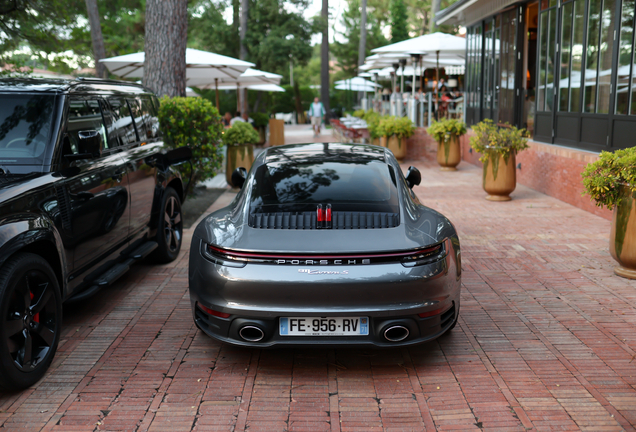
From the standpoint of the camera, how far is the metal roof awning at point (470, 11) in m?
16.7

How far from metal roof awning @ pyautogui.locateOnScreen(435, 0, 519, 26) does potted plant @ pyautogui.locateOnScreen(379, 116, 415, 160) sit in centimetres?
381

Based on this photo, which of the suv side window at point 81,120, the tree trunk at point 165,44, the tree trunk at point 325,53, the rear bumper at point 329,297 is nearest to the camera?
the rear bumper at point 329,297

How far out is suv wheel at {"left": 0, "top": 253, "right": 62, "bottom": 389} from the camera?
3584 mm

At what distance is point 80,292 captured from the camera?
4879mm

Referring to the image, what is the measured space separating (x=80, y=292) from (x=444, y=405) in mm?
3006

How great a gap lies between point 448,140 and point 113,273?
1247cm

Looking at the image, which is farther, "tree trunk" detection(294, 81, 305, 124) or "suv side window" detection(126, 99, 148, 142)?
"tree trunk" detection(294, 81, 305, 124)

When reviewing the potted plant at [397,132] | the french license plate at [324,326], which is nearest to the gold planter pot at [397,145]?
the potted plant at [397,132]

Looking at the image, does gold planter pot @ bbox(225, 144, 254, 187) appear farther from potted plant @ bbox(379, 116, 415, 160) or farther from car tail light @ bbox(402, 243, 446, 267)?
car tail light @ bbox(402, 243, 446, 267)

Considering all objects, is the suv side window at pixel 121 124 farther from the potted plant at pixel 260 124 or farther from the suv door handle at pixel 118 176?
the potted plant at pixel 260 124

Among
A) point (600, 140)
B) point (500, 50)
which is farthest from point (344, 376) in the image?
point (500, 50)

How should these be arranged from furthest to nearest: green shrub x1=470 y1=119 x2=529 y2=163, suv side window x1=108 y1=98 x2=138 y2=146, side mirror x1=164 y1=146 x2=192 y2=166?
green shrub x1=470 y1=119 x2=529 y2=163 → side mirror x1=164 y1=146 x2=192 y2=166 → suv side window x1=108 y1=98 x2=138 y2=146

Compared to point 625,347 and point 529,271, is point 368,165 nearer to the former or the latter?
point 625,347

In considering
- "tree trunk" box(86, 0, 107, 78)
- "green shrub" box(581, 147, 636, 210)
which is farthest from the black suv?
"tree trunk" box(86, 0, 107, 78)
